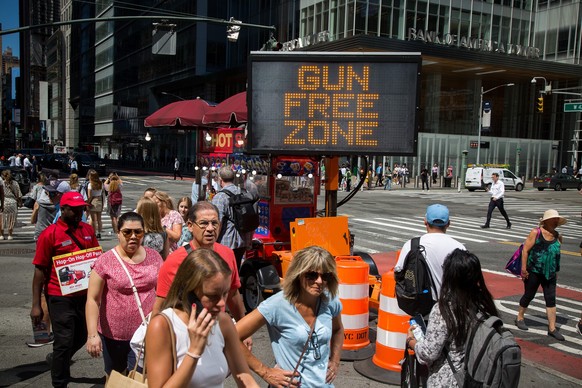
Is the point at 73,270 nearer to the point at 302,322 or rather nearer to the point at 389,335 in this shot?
the point at 302,322

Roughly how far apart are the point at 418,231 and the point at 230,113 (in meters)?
9.49

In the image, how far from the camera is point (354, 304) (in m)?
6.49

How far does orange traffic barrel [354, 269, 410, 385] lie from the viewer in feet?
19.4

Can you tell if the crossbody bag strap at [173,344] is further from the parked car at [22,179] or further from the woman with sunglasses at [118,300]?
the parked car at [22,179]

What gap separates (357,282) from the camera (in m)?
6.53

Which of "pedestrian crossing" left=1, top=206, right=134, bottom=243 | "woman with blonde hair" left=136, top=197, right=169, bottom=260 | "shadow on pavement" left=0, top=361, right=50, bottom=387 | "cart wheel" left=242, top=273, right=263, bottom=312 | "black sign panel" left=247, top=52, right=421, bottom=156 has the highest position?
"black sign panel" left=247, top=52, right=421, bottom=156

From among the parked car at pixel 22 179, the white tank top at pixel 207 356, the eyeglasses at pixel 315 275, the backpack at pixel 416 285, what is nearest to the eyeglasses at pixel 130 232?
the eyeglasses at pixel 315 275

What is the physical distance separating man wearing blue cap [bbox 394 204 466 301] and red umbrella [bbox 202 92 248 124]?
20.3 ft

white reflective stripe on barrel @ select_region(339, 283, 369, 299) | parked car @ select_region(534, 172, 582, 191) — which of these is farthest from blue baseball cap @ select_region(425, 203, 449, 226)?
parked car @ select_region(534, 172, 582, 191)

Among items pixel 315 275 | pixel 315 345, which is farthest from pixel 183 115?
pixel 315 345

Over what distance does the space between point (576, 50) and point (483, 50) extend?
508 inches

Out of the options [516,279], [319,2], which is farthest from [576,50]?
[516,279]

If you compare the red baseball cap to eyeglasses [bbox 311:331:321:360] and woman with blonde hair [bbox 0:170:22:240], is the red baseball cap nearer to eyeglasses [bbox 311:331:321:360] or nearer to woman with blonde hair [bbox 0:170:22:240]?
eyeglasses [bbox 311:331:321:360]

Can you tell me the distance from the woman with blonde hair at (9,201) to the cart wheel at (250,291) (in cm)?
868
